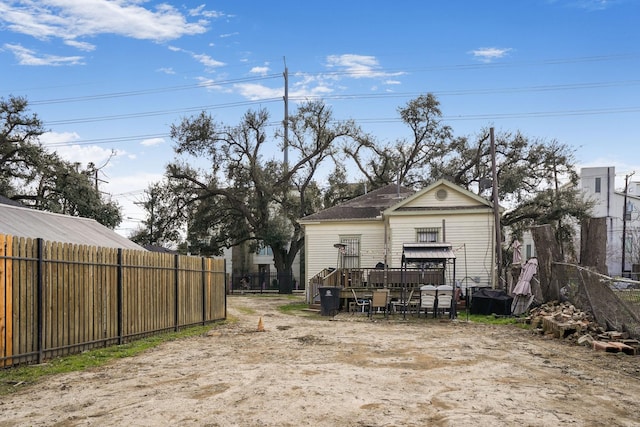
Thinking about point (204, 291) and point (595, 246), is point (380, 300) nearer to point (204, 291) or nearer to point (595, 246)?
point (204, 291)

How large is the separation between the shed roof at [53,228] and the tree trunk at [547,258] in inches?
505

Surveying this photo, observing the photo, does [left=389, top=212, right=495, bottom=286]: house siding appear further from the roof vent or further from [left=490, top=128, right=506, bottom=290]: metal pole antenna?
the roof vent

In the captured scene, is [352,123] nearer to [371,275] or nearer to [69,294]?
[371,275]

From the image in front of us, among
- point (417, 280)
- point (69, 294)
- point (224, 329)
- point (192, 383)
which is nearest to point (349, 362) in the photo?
point (192, 383)

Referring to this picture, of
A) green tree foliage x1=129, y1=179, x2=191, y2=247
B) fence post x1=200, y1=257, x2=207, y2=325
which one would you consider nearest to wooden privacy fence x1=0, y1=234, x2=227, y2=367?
fence post x1=200, y1=257, x2=207, y2=325

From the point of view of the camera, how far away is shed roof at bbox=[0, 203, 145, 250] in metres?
12.2

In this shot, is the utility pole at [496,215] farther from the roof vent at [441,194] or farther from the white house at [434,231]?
the roof vent at [441,194]

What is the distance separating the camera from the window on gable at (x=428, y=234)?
25938 mm

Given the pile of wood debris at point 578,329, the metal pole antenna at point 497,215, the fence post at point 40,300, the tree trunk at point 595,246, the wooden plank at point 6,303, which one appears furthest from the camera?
the metal pole antenna at point 497,215

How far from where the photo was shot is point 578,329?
12805mm

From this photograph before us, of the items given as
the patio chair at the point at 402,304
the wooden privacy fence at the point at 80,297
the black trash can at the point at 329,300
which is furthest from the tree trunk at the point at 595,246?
the wooden privacy fence at the point at 80,297

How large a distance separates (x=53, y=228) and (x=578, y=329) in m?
12.6

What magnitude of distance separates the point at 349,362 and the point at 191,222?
3124 cm

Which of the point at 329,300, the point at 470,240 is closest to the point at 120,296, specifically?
the point at 329,300
